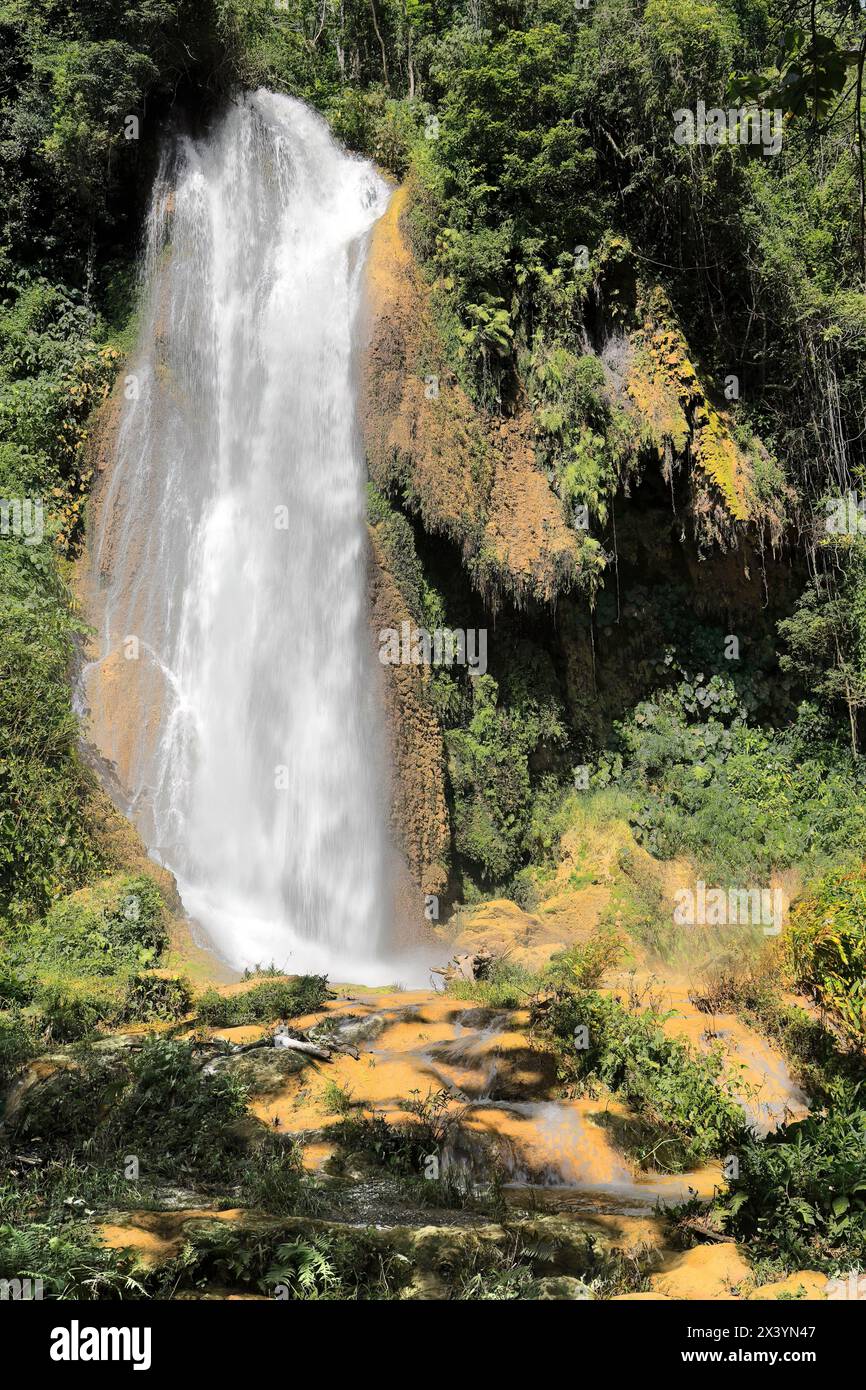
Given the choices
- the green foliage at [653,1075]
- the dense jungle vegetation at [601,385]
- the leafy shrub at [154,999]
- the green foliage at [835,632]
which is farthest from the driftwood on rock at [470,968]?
the green foliage at [835,632]

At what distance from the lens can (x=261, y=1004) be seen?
341 inches

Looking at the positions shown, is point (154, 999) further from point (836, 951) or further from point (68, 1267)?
point (836, 951)

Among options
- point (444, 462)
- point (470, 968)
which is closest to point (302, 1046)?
point (470, 968)

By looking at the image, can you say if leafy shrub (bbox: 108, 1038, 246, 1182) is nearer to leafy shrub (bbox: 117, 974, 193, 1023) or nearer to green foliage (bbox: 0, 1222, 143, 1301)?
leafy shrub (bbox: 117, 974, 193, 1023)

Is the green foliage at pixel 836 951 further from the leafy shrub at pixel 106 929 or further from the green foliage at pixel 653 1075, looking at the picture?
the leafy shrub at pixel 106 929

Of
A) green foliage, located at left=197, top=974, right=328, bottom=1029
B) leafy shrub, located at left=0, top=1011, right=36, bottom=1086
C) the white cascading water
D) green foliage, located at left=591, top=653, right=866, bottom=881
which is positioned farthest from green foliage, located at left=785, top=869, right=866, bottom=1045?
leafy shrub, located at left=0, top=1011, right=36, bottom=1086

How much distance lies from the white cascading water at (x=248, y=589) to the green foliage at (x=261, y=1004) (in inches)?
89.4

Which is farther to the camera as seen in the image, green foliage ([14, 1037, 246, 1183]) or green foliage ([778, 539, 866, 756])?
green foliage ([778, 539, 866, 756])

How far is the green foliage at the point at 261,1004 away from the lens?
27.9ft

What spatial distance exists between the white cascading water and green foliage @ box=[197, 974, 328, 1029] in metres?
2.27

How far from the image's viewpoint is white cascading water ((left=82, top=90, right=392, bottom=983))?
13031 mm

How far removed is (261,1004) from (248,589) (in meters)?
7.12

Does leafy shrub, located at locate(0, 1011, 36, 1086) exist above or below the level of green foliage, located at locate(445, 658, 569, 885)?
below
